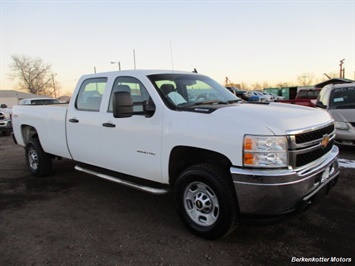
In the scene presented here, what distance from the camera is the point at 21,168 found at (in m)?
7.27

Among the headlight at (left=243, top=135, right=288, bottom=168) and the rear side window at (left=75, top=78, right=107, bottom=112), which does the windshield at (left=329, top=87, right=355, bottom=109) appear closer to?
the headlight at (left=243, top=135, right=288, bottom=168)

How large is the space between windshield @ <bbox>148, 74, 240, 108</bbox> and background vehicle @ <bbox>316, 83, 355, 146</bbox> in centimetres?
436

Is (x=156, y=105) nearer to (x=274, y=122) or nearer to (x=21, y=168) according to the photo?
(x=274, y=122)

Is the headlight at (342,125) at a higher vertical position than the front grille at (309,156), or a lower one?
lower

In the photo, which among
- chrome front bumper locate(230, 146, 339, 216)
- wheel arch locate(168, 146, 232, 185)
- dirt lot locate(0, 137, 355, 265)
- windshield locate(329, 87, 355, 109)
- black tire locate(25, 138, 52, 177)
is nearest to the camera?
chrome front bumper locate(230, 146, 339, 216)

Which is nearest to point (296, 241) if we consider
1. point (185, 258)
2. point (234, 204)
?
point (234, 204)

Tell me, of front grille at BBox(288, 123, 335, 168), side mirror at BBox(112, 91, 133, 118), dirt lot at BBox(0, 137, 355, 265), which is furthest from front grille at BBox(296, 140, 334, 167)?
side mirror at BBox(112, 91, 133, 118)

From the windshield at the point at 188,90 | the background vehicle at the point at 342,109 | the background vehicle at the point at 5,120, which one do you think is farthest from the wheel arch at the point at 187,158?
the background vehicle at the point at 5,120

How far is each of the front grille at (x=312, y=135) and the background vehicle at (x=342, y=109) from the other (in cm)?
436

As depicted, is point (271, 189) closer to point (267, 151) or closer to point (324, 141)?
point (267, 151)

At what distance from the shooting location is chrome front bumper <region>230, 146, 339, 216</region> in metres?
2.98

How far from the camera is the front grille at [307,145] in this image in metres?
3.07

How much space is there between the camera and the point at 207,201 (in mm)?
3533

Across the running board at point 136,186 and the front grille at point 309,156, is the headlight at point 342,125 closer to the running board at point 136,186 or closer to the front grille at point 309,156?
the front grille at point 309,156
